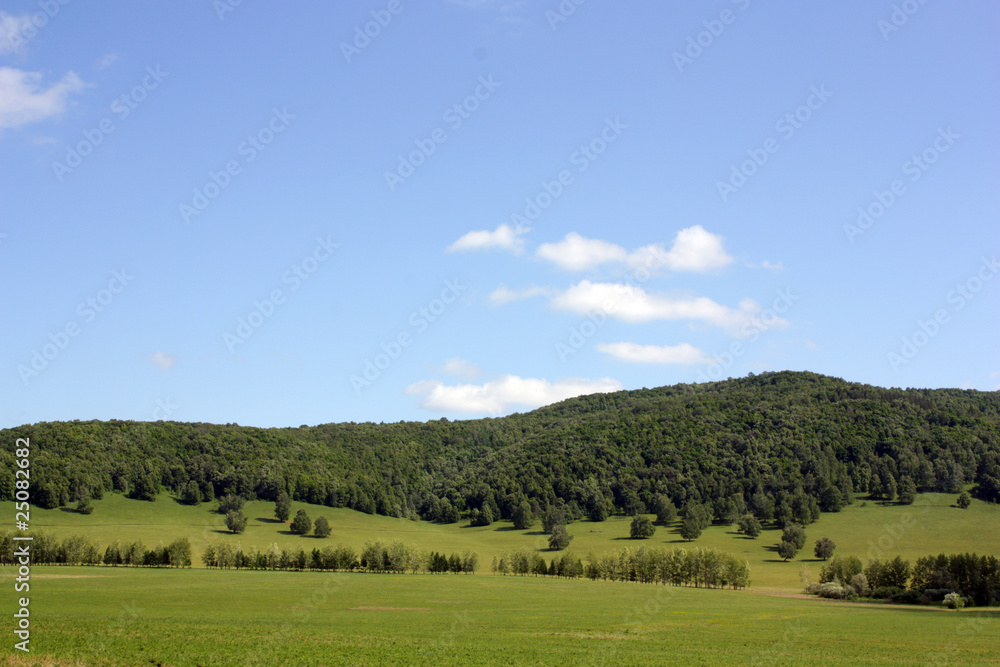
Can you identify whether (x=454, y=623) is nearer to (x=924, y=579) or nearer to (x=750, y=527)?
(x=924, y=579)

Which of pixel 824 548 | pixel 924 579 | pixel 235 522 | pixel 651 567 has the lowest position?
pixel 651 567

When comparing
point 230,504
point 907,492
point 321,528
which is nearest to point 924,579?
point 907,492

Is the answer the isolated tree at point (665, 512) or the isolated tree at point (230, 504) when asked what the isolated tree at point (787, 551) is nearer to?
the isolated tree at point (665, 512)

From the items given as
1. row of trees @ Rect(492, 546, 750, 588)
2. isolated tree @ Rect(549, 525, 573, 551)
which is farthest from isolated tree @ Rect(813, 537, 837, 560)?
isolated tree @ Rect(549, 525, 573, 551)

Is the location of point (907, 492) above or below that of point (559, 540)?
above

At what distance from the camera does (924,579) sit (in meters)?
91.2

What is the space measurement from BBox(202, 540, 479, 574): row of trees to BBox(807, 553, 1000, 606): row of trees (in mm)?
66044

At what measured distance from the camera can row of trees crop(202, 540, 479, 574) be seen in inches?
4985

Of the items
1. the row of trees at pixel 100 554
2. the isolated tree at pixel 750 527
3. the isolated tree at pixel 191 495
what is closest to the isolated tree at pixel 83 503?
the isolated tree at pixel 191 495

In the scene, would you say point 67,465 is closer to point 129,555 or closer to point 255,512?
point 255,512

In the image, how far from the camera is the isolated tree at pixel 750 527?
171 m

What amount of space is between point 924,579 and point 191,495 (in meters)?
166

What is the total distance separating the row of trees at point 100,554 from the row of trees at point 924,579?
10063cm

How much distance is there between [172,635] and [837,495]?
7105 inches
